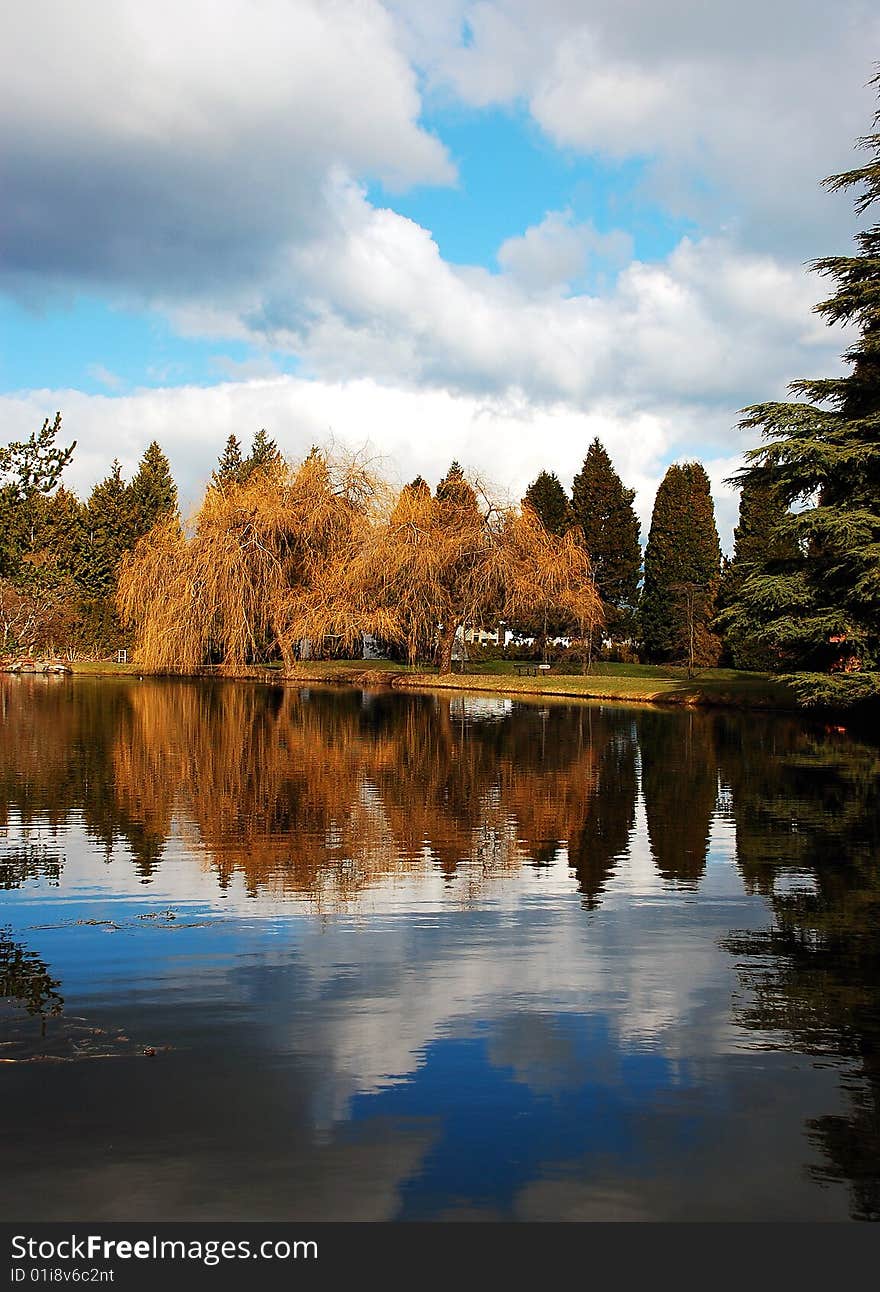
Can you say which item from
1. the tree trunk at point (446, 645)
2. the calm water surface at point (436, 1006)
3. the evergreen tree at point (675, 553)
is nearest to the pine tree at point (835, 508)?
the calm water surface at point (436, 1006)

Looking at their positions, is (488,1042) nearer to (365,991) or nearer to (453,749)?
(365,991)

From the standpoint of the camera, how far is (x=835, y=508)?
27.0 meters

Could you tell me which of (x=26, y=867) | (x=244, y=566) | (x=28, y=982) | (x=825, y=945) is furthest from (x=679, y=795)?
(x=244, y=566)

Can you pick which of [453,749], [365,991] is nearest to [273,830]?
[365,991]

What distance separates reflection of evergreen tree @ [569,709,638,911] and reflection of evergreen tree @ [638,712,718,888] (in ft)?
0.88

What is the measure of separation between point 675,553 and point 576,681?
2392 cm

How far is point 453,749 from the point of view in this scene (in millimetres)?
21656

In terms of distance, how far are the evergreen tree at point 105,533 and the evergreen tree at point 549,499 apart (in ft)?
88.7

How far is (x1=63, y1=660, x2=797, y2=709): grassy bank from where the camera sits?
124 ft

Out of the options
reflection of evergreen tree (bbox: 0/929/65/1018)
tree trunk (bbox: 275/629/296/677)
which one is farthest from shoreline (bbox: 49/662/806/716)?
reflection of evergreen tree (bbox: 0/929/65/1018)

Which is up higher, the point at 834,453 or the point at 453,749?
the point at 834,453

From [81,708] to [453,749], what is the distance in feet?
47.3

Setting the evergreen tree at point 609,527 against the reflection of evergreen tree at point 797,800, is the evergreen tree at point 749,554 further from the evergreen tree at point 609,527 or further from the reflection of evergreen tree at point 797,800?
the reflection of evergreen tree at point 797,800

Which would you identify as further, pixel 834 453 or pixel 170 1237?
pixel 834 453
